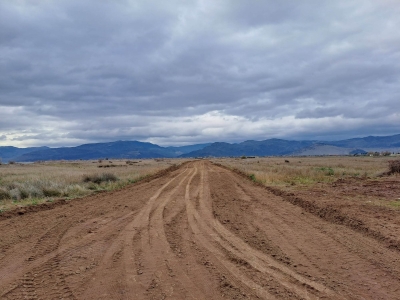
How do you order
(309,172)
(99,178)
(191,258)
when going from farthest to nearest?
(309,172) → (99,178) → (191,258)

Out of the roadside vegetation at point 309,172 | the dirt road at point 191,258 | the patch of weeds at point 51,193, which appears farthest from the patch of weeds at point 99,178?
the dirt road at point 191,258

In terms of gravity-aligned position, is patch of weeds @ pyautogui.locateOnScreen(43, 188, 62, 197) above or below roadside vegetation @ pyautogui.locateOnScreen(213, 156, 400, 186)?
above

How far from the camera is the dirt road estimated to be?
5.57 metres

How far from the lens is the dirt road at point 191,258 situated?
5.57 m

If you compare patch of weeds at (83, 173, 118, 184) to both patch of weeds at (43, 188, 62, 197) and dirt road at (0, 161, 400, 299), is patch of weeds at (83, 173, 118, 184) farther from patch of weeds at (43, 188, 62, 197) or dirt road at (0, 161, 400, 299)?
dirt road at (0, 161, 400, 299)

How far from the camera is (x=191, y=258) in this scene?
23.4 feet

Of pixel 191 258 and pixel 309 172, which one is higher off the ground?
pixel 191 258

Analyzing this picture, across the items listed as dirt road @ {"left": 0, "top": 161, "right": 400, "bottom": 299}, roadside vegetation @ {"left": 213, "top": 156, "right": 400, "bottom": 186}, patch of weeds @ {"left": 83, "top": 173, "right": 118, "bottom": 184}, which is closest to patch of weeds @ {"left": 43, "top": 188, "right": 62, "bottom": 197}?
patch of weeds @ {"left": 83, "top": 173, "right": 118, "bottom": 184}

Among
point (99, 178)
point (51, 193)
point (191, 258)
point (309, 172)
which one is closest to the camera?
point (191, 258)

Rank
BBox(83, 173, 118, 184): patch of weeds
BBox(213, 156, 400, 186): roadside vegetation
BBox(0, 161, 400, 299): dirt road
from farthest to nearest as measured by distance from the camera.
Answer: BBox(83, 173, 118, 184): patch of weeds < BBox(213, 156, 400, 186): roadside vegetation < BBox(0, 161, 400, 299): dirt road

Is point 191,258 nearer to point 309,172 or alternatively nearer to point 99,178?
point 99,178

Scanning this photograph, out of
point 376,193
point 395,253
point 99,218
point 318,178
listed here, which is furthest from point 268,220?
point 318,178

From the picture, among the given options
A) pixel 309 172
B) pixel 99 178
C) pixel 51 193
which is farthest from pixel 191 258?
pixel 309 172

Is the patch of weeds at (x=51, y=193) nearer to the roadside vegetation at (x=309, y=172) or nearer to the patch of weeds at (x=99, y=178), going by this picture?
the patch of weeds at (x=99, y=178)
